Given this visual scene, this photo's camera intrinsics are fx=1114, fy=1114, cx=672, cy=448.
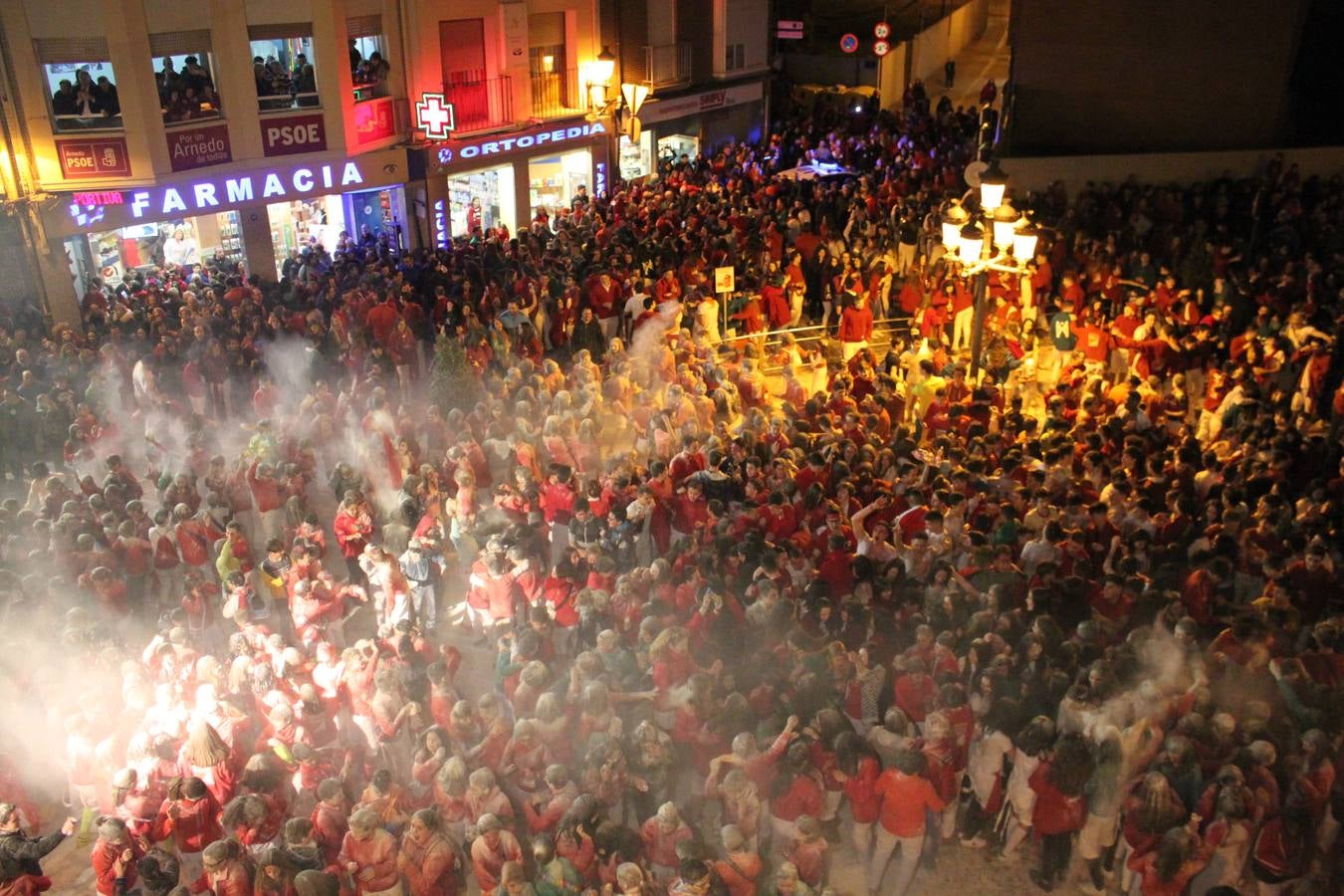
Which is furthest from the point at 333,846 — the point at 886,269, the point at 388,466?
the point at 886,269

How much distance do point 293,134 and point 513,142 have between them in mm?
5138

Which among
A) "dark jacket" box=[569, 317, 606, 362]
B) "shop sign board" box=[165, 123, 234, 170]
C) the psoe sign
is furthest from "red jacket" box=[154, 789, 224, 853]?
"shop sign board" box=[165, 123, 234, 170]

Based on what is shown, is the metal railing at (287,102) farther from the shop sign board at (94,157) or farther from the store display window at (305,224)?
the shop sign board at (94,157)

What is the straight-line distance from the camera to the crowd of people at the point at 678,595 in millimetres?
7184

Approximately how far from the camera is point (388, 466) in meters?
12.2

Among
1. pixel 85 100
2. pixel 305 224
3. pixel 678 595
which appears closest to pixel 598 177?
pixel 305 224

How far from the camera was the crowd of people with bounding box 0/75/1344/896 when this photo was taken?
7.18 metres

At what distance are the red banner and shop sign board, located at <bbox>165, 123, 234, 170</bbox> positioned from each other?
2532 mm

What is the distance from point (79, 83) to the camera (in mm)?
17672

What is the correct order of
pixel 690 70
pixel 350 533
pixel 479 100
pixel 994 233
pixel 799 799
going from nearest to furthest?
pixel 799 799, pixel 350 533, pixel 994 233, pixel 479 100, pixel 690 70

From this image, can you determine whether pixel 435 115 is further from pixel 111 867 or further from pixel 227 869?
pixel 227 869

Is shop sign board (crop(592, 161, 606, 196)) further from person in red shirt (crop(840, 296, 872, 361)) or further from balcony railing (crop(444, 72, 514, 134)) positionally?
person in red shirt (crop(840, 296, 872, 361))

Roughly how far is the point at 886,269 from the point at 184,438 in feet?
35.7

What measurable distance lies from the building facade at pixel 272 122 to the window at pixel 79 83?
27 millimetres
